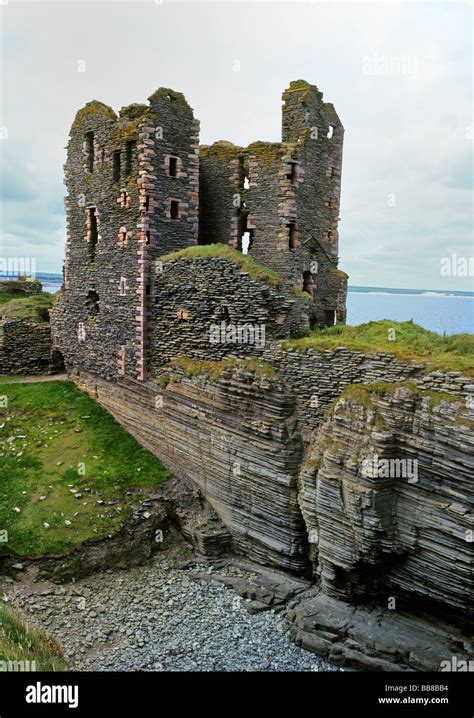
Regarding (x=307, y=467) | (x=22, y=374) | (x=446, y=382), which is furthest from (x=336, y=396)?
(x=22, y=374)

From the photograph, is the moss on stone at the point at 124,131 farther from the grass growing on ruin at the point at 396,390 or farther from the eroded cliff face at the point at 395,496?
the eroded cliff face at the point at 395,496

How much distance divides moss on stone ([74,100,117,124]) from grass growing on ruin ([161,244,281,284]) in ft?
26.1

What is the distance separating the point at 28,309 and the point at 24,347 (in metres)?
2.71

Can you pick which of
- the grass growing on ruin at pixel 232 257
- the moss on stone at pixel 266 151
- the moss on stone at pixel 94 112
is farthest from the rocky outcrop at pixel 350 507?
the moss on stone at pixel 94 112

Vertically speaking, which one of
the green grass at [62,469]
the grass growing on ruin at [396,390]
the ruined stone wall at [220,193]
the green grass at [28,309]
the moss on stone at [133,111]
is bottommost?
the green grass at [62,469]

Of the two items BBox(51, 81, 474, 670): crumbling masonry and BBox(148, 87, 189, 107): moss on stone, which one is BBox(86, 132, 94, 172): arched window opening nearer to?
BBox(51, 81, 474, 670): crumbling masonry

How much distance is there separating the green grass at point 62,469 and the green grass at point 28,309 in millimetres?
→ 5535

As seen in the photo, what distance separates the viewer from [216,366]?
76.5 ft

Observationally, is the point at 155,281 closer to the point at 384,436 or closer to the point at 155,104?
the point at 155,104

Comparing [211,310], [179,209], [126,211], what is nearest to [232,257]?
[211,310]

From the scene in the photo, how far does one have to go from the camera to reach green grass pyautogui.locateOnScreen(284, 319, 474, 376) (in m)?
17.4

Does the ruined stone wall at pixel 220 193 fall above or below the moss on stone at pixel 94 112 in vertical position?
below

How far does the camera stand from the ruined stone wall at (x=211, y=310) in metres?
22.6

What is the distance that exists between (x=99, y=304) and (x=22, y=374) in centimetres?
814
